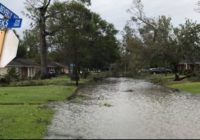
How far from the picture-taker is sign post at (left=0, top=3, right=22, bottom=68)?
11.7 meters

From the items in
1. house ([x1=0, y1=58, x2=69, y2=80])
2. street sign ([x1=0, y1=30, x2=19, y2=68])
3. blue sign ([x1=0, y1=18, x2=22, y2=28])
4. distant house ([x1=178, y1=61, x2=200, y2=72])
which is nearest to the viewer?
street sign ([x1=0, y1=30, x2=19, y2=68])

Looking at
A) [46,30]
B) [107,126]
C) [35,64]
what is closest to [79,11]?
[46,30]

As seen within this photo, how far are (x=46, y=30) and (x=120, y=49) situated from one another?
76.7 m

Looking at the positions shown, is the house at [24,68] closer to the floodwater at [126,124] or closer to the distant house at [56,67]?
the distant house at [56,67]

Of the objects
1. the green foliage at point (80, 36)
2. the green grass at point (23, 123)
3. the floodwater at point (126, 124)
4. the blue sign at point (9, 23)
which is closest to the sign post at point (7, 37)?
the blue sign at point (9, 23)

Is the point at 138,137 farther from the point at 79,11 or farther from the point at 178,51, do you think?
the point at 79,11

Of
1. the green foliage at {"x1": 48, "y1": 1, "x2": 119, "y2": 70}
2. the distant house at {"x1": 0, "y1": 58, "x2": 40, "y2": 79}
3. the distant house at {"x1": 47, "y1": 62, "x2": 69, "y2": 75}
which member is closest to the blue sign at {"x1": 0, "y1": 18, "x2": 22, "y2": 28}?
the green foliage at {"x1": 48, "y1": 1, "x2": 119, "y2": 70}

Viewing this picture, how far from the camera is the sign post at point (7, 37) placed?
11688 mm

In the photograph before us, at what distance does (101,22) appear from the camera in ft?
412

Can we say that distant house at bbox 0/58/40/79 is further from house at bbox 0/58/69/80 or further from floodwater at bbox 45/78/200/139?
floodwater at bbox 45/78/200/139

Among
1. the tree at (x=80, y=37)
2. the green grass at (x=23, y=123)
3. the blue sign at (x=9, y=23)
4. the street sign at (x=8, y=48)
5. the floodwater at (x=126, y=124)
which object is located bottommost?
the floodwater at (x=126, y=124)

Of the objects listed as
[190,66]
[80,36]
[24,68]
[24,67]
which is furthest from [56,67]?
[80,36]

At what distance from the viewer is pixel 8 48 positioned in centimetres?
1187

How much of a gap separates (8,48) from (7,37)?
375 millimetres
